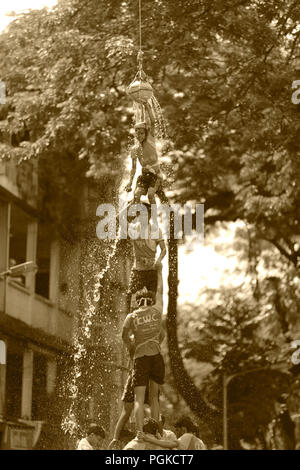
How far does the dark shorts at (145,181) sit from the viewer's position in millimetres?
17703

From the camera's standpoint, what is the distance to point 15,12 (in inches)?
1209

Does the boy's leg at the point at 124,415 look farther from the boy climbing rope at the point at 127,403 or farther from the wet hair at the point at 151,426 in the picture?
the wet hair at the point at 151,426

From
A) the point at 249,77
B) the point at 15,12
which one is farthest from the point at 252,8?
the point at 15,12

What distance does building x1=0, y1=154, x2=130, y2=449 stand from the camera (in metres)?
34.8

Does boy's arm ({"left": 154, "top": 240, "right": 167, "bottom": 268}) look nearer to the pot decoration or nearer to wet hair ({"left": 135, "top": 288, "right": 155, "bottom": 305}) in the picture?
wet hair ({"left": 135, "top": 288, "right": 155, "bottom": 305})

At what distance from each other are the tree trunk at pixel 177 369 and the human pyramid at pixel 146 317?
10.3 metres

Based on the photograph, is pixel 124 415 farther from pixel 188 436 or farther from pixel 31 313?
pixel 31 313

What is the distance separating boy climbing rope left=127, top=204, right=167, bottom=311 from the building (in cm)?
1396

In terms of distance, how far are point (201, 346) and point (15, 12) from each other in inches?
445

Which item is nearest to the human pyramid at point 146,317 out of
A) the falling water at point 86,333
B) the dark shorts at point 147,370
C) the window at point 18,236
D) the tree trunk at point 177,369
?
the dark shorts at point 147,370

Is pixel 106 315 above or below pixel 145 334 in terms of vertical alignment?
above

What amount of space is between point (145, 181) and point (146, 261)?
1.05m

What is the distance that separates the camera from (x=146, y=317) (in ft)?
56.7
